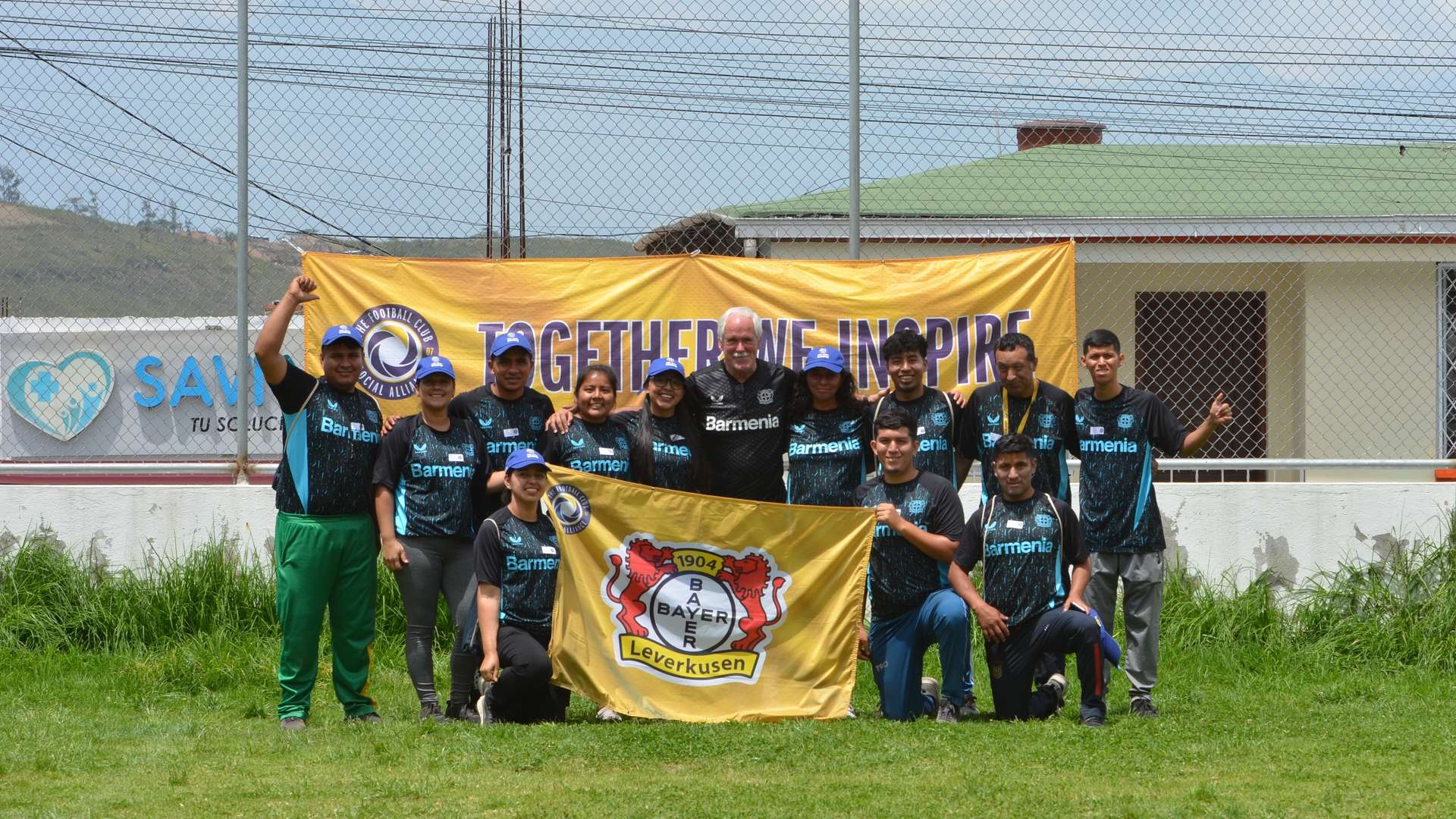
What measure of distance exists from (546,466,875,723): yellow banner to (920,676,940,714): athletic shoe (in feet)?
1.29

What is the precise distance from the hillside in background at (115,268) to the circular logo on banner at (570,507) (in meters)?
3.15

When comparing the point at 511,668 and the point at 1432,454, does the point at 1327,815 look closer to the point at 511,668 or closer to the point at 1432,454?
the point at 511,668

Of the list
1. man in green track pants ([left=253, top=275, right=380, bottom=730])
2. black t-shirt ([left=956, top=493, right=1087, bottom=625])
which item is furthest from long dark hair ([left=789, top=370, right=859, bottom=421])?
man in green track pants ([left=253, top=275, right=380, bottom=730])

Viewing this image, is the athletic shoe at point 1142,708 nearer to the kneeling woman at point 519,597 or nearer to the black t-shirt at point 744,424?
the black t-shirt at point 744,424

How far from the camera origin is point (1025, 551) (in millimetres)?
6418

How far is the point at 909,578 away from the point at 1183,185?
19.8ft

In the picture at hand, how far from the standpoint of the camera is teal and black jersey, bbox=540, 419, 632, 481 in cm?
681

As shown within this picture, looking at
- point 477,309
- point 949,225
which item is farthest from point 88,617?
point 949,225

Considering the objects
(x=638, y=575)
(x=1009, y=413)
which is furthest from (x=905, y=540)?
(x=638, y=575)

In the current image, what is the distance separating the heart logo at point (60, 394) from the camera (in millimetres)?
9195

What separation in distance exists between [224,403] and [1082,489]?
5.48 meters

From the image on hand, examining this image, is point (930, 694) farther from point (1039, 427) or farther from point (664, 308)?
point (664, 308)

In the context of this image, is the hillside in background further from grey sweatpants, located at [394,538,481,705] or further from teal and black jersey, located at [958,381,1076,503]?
teal and black jersey, located at [958,381,1076,503]

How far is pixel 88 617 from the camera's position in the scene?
8.38 meters
